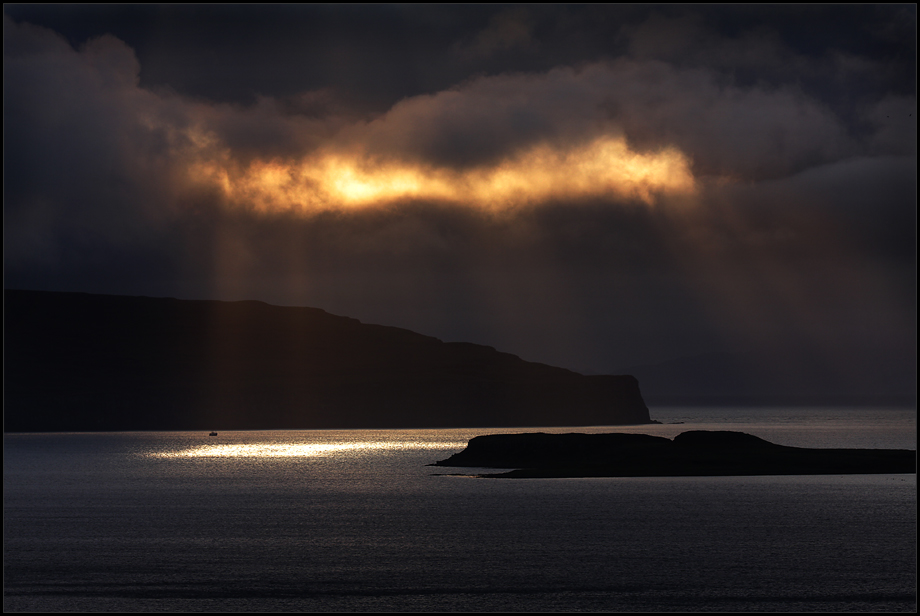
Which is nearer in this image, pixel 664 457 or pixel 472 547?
pixel 472 547

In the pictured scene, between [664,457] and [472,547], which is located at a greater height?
[664,457]

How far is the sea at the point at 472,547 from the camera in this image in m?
47.2

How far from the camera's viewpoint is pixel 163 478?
142 metres

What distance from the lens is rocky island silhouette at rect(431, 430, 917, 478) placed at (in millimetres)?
127562

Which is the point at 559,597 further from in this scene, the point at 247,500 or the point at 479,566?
the point at 247,500

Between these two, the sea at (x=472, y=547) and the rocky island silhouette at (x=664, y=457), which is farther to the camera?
the rocky island silhouette at (x=664, y=457)

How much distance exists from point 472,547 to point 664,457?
74.7 m

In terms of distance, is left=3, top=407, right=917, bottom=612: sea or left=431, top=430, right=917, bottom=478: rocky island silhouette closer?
left=3, top=407, right=917, bottom=612: sea

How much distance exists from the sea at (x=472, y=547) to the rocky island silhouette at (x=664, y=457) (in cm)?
679

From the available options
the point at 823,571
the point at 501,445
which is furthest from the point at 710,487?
the point at 823,571

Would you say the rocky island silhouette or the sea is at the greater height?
the rocky island silhouette

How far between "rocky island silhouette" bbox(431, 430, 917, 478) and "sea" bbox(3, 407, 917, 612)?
6.79 metres

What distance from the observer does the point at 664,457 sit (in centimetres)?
13388

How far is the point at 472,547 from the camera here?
2547 inches
